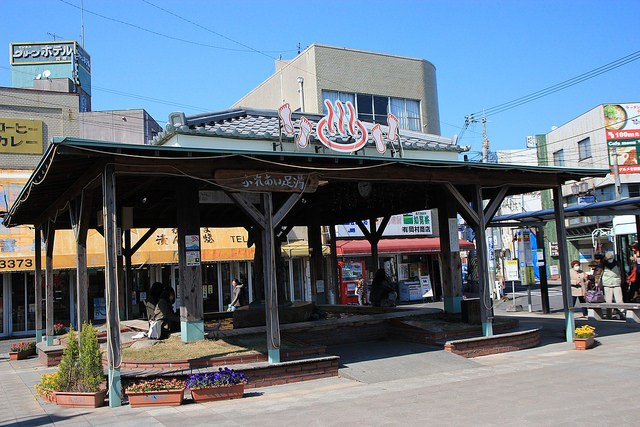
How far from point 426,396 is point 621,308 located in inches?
387

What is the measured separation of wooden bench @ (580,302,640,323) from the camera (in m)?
16.0

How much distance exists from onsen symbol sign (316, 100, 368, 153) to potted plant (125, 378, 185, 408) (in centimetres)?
647

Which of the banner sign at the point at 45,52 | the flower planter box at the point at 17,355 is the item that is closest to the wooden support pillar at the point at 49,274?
the flower planter box at the point at 17,355

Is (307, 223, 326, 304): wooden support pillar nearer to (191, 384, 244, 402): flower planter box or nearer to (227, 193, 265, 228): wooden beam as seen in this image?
(227, 193, 265, 228): wooden beam

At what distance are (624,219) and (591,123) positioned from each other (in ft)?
74.8

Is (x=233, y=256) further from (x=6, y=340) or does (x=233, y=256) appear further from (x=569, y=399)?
(x=569, y=399)

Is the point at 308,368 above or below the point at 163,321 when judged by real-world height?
below

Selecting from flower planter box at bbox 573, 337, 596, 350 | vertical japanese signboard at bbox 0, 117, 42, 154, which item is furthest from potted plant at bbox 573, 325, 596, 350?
vertical japanese signboard at bbox 0, 117, 42, 154

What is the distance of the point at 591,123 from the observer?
39375 millimetres

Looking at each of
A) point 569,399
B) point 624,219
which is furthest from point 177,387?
point 624,219

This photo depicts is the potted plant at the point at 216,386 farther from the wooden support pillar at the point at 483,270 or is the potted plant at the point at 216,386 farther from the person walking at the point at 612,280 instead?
the person walking at the point at 612,280

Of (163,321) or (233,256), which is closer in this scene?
(163,321)

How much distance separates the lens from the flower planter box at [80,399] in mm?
8953

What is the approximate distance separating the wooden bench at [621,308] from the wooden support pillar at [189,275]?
11288mm
